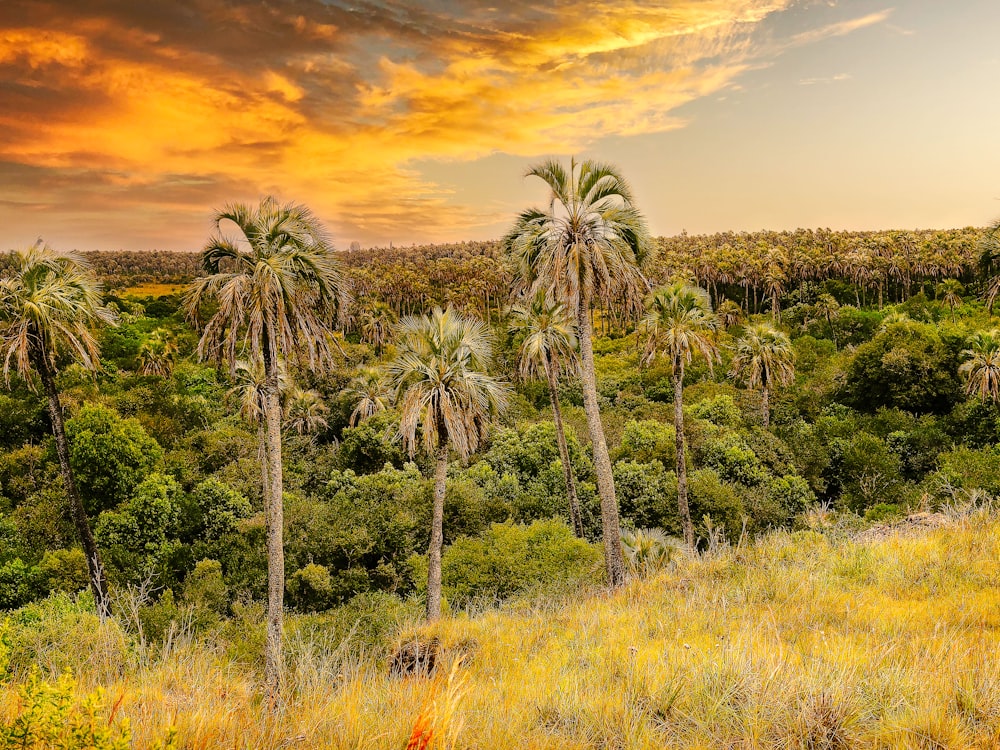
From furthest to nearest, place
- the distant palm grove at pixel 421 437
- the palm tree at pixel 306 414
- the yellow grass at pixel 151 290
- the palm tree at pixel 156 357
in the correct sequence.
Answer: the yellow grass at pixel 151 290 → the palm tree at pixel 156 357 → the palm tree at pixel 306 414 → the distant palm grove at pixel 421 437

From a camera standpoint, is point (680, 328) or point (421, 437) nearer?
point (421, 437)

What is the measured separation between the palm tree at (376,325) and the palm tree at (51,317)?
5586 centimetres

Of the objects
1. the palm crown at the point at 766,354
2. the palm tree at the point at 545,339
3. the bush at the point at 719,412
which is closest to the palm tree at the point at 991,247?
the palm crown at the point at 766,354

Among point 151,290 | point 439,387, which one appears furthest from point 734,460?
point 151,290

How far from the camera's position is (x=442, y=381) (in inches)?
608

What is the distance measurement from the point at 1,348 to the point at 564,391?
37930 mm

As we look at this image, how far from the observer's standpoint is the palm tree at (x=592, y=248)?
571 inches

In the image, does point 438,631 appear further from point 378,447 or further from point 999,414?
point 999,414

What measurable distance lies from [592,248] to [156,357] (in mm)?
52269

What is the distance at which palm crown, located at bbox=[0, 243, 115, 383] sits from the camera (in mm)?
13000

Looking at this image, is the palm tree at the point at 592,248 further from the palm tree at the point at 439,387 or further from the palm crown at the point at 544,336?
the palm crown at the point at 544,336

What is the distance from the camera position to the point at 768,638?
4.99 metres

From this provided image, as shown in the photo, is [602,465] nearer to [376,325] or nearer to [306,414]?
[306,414]

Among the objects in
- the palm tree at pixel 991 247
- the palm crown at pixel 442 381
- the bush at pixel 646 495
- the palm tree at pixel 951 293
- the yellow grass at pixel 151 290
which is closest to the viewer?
the palm crown at pixel 442 381
